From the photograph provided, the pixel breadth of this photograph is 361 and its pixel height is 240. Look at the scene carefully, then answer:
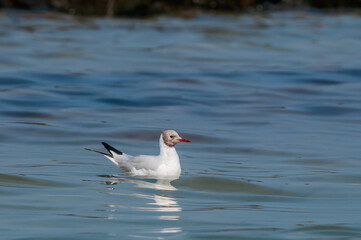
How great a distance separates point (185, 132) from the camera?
1302 centimetres

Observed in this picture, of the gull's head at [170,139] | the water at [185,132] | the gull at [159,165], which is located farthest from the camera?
the gull's head at [170,139]

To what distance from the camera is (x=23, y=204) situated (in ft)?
26.0

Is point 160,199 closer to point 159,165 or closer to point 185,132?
point 159,165

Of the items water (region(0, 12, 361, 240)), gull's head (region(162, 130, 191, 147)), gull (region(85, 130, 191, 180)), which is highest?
gull's head (region(162, 130, 191, 147))

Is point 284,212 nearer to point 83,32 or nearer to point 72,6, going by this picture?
point 83,32

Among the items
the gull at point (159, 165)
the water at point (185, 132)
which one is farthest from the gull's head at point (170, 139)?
the water at point (185, 132)

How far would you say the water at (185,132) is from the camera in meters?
7.46

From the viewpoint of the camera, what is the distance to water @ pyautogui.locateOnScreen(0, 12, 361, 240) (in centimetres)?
746

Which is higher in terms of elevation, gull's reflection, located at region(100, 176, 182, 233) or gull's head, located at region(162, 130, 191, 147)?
gull's head, located at region(162, 130, 191, 147)

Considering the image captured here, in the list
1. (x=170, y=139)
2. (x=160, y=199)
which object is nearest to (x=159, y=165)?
(x=170, y=139)

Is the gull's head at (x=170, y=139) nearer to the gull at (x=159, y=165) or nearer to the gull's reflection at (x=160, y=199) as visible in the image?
the gull at (x=159, y=165)

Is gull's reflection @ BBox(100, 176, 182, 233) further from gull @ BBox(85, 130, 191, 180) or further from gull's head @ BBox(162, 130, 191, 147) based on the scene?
gull's head @ BBox(162, 130, 191, 147)

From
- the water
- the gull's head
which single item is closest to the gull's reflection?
the water

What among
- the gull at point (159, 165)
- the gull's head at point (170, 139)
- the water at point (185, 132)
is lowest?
the water at point (185, 132)
